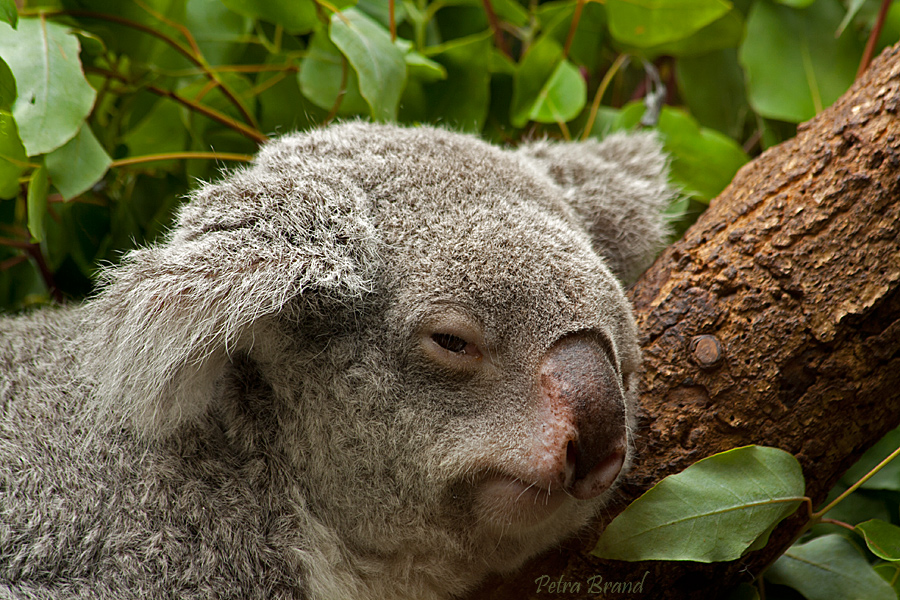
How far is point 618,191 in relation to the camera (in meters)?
2.11

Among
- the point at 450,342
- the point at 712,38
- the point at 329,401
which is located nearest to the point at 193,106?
the point at 329,401

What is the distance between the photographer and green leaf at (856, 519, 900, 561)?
1.59 m

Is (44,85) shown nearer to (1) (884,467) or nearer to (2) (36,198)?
(2) (36,198)

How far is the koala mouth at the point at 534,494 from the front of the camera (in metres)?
1.43

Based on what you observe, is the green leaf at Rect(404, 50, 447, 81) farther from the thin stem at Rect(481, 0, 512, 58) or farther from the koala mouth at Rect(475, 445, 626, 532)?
the koala mouth at Rect(475, 445, 626, 532)

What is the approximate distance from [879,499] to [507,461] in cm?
126

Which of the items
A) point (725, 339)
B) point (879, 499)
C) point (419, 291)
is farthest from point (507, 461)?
point (879, 499)

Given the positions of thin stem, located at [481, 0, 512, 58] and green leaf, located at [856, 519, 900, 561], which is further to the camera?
thin stem, located at [481, 0, 512, 58]

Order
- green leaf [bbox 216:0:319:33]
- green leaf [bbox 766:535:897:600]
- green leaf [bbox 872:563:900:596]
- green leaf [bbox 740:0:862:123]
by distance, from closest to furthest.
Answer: green leaf [bbox 766:535:897:600]
green leaf [bbox 872:563:900:596]
green leaf [bbox 216:0:319:33]
green leaf [bbox 740:0:862:123]

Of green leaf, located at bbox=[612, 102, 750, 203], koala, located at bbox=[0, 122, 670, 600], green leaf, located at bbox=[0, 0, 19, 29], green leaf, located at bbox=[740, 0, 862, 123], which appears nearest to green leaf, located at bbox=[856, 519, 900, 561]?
koala, located at bbox=[0, 122, 670, 600]

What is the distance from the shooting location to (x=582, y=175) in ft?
6.98

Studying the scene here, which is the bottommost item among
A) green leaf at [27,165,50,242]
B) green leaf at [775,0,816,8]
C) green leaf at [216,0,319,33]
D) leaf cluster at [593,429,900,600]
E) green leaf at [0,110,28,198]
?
leaf cluster at [593,429,900,600]

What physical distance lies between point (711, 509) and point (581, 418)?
0.39 m

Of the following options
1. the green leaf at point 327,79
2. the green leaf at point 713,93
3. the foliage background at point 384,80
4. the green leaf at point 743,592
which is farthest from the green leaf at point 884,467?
the green leaf at point 327,79
